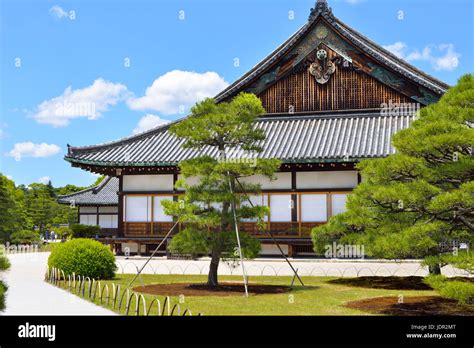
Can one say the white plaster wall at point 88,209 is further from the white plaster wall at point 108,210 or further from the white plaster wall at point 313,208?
the white plaster wall at point 313,208

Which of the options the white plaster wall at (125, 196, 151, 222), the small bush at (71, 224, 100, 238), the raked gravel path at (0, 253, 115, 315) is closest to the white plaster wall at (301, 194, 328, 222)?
the white plaster wall at (125, 196, 151, 222)

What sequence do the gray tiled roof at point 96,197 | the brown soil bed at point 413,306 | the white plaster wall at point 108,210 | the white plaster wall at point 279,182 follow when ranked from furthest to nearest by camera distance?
the white plaster wall at point 108,210 < the gray tiled roof at point 96,197 < the white plaster wall at point 279,182 < the brown soil bed at point 413,306

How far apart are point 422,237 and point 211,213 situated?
812 cm

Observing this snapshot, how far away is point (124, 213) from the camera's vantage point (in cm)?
3288

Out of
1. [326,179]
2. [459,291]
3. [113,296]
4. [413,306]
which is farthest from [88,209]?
[459,291]

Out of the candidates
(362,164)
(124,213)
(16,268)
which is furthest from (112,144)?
(362,164)

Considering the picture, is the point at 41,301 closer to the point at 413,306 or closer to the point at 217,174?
the point at 217,174

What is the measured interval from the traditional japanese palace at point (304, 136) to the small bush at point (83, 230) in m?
15.5

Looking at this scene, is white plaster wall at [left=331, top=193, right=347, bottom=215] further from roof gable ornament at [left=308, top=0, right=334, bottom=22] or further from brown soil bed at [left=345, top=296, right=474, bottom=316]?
brown soil bed at [left=345, top=296, right=474, bottom=316]

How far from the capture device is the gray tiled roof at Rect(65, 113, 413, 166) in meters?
29.6

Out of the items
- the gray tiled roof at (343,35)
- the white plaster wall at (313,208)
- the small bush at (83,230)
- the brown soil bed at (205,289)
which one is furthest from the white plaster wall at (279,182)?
the small bush at (83,230)

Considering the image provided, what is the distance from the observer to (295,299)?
16938 mm

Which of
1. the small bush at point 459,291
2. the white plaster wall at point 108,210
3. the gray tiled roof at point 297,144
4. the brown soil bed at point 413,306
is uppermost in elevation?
the gray tiled roof at point 297,144

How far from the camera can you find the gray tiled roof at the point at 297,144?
29.6m
